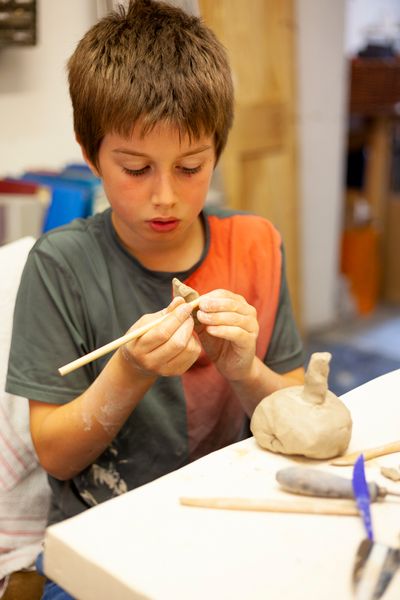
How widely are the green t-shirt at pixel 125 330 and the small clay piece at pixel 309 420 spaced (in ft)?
0.92

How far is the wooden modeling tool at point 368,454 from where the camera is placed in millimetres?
924

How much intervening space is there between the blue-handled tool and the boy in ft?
0.79

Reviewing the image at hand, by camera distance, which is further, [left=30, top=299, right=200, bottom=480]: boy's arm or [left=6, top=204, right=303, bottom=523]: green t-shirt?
[left=6, top=204, right=303, bottom=523]: green t-shirt

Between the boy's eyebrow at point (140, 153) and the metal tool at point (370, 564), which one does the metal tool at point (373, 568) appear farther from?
the boy's eyebrow at point (140, 153)

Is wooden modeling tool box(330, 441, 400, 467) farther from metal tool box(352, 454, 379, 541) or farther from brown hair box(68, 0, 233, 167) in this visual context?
brown hair box(68, 0, 233, 167)

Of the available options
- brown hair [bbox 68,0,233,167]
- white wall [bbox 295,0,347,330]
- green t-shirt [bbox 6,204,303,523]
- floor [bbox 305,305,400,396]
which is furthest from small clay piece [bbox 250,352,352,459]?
white wall [bbox 295,0,347,330]

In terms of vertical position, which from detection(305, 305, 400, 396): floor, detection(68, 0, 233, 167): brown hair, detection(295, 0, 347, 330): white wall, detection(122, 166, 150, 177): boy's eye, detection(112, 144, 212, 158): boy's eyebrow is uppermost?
detection(68, 0, 233, 167): brown hair

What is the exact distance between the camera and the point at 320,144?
3.74m

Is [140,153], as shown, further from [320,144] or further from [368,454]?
[320,144]

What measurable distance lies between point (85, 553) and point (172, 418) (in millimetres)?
513

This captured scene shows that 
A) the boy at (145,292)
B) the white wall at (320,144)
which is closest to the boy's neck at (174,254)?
the boy at (145,292)

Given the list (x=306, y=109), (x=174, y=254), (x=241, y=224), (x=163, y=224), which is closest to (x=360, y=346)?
(x=306, y=109)

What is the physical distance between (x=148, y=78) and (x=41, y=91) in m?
1.56

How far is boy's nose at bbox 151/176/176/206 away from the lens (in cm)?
107
